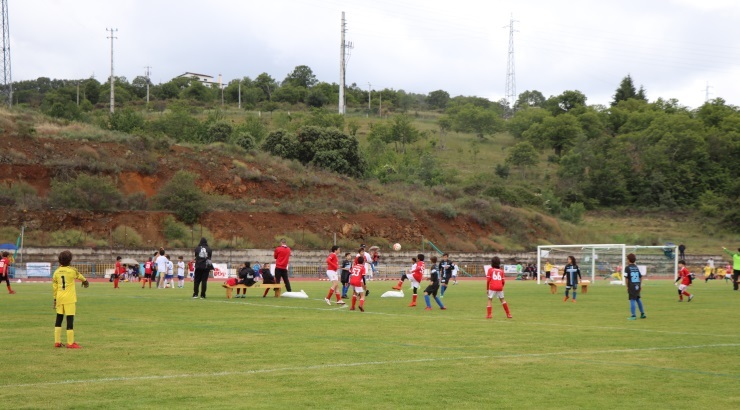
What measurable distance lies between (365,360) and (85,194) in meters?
60.8

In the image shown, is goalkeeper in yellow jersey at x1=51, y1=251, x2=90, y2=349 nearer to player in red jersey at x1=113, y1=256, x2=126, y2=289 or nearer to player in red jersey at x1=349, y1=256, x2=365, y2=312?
player in red jersey at x1=349, y1=256, x2=365, y2=312

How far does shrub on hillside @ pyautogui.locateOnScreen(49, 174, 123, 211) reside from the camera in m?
69.7

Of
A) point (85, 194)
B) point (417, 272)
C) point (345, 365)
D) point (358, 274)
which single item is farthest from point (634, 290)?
point (85, 194)

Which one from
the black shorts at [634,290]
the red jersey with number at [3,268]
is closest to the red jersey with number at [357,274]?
the black shorts at [634,290]

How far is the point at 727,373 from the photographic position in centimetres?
1296

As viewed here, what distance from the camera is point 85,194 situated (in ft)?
230

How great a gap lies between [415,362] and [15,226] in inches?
2334

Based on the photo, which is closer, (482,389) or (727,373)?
(482,389)

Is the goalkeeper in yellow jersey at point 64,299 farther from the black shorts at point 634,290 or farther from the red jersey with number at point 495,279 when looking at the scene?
the black shorts at point 634,290

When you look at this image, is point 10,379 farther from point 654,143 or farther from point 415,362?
point 654,143

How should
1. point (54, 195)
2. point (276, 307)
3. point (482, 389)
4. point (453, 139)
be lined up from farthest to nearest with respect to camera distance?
point (453, 139) → point (54, 195) → point (276, 307) → point (482, 389)

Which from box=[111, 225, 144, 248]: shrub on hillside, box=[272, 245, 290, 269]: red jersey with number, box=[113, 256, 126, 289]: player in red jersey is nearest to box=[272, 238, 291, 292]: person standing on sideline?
box=[272, 245, 290, 269]: red jersey with number

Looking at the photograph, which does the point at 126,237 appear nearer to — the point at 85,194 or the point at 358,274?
the point at 85,194

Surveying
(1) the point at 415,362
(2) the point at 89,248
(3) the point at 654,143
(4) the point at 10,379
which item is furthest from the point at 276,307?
(3) the point at 654,143
